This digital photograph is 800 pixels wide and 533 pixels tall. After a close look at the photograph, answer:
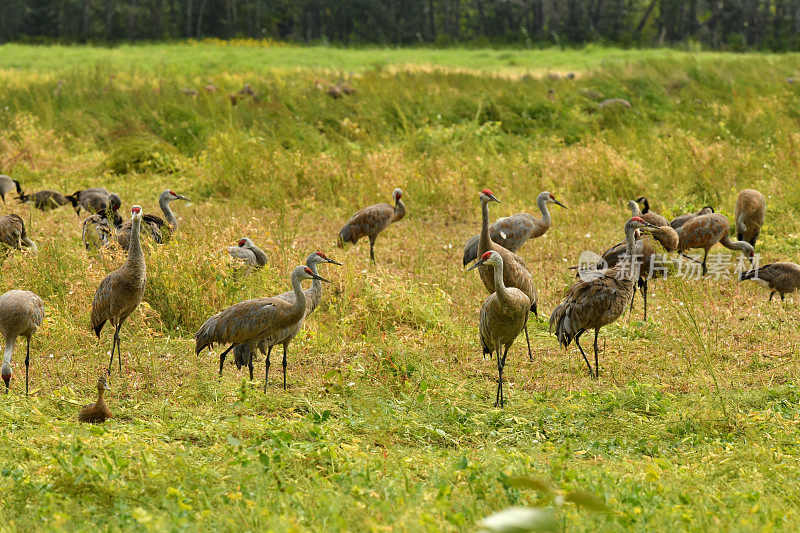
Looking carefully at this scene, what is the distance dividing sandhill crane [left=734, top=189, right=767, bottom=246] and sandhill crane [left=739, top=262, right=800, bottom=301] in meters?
A: 1.64

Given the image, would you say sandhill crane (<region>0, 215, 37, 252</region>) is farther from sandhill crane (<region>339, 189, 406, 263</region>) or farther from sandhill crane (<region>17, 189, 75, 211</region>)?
sandhill crane (<region>339, 189, 406, 263</region>)

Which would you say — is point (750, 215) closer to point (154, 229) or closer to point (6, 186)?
point (154, 229)

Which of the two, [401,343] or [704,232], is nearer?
[401,343]

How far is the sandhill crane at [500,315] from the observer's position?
20.9 feet

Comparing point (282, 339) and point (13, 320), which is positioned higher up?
point (13, 320)

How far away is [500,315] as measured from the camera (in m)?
6.48

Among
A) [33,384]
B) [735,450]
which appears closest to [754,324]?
[735,450]

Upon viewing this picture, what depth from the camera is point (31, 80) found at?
72.7 feet

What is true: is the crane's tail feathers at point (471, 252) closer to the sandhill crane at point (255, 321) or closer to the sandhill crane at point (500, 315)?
the sandhill crane at point (500, 315)

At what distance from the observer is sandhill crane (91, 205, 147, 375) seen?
22.1 feet

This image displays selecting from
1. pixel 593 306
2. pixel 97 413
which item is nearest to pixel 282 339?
pixel 97 413

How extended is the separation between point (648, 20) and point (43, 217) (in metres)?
45.7

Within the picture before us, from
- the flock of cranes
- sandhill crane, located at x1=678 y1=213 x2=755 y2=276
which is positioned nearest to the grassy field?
the flock of cranes

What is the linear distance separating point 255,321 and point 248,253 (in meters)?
2.26
